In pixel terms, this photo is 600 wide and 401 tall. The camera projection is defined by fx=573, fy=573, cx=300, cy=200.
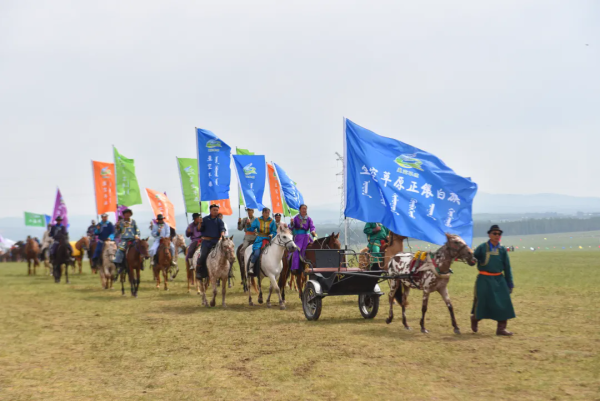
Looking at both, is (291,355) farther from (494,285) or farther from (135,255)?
(135,255)

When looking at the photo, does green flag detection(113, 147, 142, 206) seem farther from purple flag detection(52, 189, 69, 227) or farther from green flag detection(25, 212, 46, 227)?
green flag detection(25, 212, 46, 227)

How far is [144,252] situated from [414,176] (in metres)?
11.7

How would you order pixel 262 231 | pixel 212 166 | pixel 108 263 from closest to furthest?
pixel 262 231 < pixel 212 166 < pixel 108 263

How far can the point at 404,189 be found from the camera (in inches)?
450

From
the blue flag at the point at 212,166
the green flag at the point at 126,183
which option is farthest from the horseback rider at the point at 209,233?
the green flag at the point at 126,183

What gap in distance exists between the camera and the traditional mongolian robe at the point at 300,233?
16661 millimetres

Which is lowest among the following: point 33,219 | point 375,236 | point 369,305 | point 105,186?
point 369,305

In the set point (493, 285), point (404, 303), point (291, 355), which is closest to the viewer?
point (291, 355)

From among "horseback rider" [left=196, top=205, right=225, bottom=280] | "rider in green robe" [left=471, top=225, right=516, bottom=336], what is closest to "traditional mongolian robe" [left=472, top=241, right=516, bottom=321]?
"rider in green robe" [left=471, top=225, right=516, bottom=336]

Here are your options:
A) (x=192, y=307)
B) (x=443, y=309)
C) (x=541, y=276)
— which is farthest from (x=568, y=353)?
(x=541, y=276)

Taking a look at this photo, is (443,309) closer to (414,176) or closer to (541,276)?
(414,176)

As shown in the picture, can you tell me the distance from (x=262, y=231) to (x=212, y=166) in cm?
516

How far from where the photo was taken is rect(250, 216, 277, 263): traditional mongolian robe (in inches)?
668

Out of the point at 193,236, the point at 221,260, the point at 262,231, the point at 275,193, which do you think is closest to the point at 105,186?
the point at 275,193
